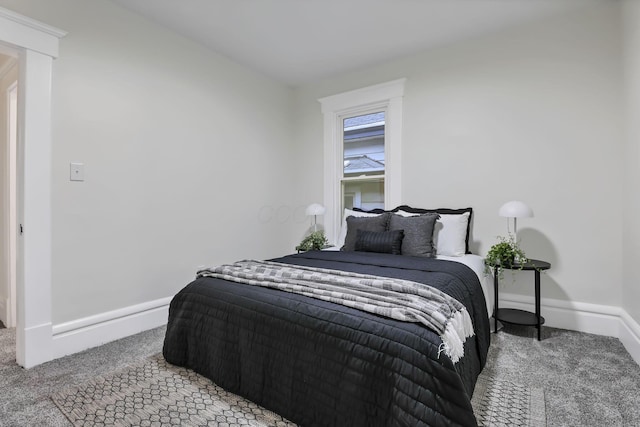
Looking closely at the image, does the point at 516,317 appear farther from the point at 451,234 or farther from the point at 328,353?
the point at 328,353

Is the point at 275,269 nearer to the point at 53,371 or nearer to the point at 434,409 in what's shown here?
the point at 434,409

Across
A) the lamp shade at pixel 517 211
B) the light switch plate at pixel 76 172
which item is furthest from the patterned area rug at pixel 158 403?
the lamp shade at pixel 517 211

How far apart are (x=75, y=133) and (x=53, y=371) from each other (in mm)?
1560

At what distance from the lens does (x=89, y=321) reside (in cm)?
232

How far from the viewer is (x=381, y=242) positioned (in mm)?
2717

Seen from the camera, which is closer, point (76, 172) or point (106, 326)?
point (76, 172)

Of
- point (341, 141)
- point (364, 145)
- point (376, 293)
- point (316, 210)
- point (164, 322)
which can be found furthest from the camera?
point (341, 141)

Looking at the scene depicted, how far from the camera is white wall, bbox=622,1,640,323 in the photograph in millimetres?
2107

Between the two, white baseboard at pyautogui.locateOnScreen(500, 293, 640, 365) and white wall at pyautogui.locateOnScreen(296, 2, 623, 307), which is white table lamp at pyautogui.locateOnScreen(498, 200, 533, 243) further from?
white baseboard at pyautogui.locateOnScreen(500, 293, 640, 365)

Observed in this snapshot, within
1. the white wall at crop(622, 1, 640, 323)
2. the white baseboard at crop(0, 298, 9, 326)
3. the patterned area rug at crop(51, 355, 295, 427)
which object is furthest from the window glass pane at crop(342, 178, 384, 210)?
the white baseboard at crop(0, 298, 9, 326)

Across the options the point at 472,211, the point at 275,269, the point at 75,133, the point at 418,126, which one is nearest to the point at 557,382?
the point at 472,211

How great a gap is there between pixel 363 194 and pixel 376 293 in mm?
2303

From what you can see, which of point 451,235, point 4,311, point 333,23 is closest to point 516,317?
point 451,235

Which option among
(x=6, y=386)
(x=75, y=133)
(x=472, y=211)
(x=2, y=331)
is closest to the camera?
(x=6, y=386)
